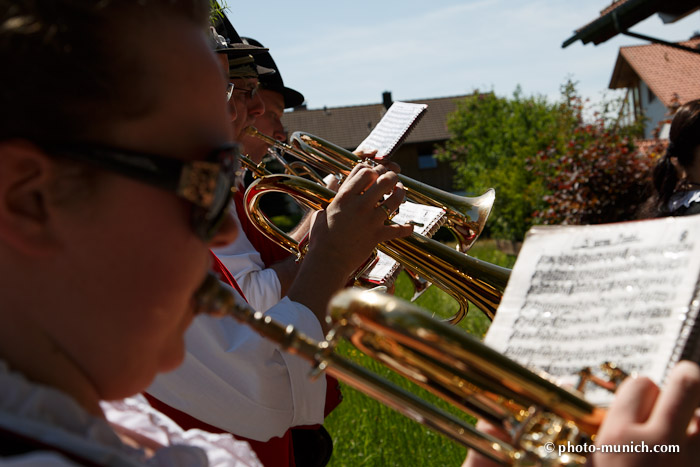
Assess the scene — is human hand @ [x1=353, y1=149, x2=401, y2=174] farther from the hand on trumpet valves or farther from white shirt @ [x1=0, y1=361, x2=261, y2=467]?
white shirt @ [x1=0, y1=361, x2=261, y2=467]

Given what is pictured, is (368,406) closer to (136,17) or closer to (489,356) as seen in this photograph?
(489,356)

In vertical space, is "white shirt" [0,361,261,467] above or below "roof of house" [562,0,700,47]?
below

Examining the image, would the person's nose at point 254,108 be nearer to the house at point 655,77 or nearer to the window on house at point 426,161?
the house at point 655,77

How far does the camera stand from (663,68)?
27219 mm

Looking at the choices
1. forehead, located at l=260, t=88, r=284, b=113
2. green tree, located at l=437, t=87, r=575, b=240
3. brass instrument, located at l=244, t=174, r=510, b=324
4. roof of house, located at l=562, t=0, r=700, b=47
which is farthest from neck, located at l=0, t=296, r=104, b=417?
green tree, located at l=437, t=87, r=575, b=240

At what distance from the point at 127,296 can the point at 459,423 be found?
58 centimetres

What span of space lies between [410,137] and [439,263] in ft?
114

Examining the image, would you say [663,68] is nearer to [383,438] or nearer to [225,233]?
[383,438]

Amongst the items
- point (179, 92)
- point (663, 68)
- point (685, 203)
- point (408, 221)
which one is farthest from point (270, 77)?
Result: point (663, 68)

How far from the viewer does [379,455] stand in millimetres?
3928

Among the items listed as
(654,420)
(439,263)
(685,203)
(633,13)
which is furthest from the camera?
(633,13)

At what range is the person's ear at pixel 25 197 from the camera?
86 centimetres

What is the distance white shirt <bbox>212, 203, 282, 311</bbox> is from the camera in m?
2.86

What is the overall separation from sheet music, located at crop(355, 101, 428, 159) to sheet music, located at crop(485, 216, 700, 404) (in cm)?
201
